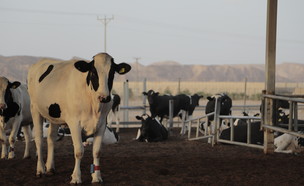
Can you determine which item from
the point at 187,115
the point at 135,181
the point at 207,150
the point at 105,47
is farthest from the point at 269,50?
the point at 105,47

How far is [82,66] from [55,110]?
38.1 inches

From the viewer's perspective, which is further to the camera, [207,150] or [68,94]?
[207,150]

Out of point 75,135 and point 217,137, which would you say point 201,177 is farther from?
point 217,137

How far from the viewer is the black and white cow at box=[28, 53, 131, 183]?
7508 mm

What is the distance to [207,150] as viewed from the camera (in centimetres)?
1379

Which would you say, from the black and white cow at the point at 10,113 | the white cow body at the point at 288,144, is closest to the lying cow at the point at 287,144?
the white cow body at the point at 288,144

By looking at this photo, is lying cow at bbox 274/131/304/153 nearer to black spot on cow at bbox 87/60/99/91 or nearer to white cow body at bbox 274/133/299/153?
white cow body at bbox 274/133/299/153

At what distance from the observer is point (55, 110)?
8102 millimetres

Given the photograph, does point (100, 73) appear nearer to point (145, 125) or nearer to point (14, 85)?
point (14, 85)

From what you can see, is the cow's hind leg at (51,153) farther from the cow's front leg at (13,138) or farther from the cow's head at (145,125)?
the cow's head at (145,125)

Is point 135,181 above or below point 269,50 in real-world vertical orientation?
below

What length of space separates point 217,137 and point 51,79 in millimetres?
7610

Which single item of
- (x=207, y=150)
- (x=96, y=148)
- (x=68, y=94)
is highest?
(x=68, y=94)

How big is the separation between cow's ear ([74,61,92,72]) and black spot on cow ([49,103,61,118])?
32.0 inches
